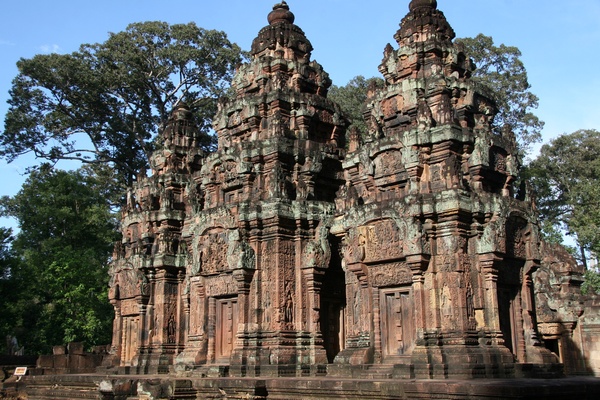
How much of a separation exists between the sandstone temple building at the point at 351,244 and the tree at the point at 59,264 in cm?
710

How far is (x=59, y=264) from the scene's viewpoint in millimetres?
27797

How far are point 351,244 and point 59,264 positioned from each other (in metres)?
18.4

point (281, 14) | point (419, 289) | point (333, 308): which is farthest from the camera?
point (281, 14)

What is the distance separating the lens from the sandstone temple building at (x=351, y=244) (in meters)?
12.1

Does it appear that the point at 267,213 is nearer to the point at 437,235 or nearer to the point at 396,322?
the point at 396,322

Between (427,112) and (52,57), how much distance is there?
22168mm

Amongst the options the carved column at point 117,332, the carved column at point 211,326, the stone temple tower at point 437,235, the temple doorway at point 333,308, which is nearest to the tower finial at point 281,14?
the stone temple tower at point 437,235

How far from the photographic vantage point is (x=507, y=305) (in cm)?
1280

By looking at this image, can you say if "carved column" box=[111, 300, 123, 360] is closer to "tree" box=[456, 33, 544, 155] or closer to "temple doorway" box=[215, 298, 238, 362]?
"temple doorway" box=[215, 298, 238, 362]

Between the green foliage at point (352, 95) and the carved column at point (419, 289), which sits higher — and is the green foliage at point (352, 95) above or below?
above

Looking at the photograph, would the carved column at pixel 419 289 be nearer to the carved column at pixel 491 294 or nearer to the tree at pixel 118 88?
the carved column at pixel 491 294

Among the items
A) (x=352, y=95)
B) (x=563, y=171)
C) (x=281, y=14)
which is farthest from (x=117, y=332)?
(x=563, y=171)

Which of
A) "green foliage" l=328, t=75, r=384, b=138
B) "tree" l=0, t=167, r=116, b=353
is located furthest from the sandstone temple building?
"green foliage" l=328, t=75, r=384, b=138

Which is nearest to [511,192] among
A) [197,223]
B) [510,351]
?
[510,351]
